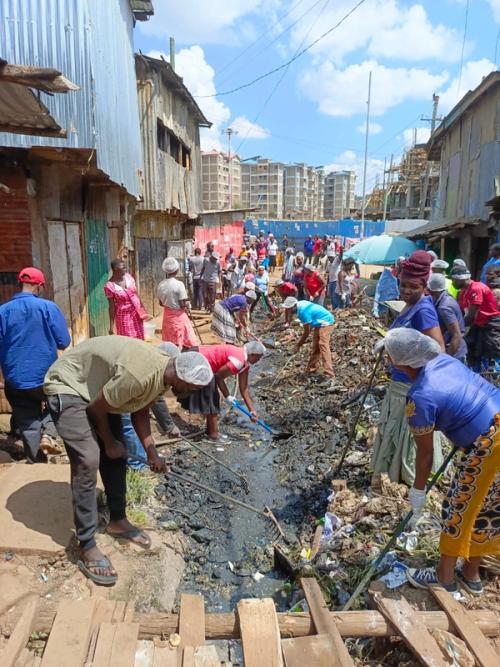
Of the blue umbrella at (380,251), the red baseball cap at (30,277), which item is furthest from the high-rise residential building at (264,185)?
the red baseball cap at (30,277)

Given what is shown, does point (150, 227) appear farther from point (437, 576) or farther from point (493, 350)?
point (437, 576)

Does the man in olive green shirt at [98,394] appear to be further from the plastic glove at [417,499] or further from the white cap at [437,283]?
the white cap at [437,283]

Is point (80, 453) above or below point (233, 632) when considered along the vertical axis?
above

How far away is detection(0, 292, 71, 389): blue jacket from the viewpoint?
4.47m

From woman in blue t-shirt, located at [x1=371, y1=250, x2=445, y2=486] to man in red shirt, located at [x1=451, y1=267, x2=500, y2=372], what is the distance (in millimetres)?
2117

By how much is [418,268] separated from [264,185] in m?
96.8

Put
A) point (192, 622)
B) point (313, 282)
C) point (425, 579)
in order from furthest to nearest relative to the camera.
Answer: point (313, 282) → point (425, 579) → point (192, 622)

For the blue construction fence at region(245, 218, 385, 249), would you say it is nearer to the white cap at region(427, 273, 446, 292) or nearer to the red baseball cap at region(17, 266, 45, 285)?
the white cap at region(427, 273, 446, 292)

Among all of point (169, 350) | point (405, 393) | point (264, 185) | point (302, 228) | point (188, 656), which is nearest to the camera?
point (188, 656)

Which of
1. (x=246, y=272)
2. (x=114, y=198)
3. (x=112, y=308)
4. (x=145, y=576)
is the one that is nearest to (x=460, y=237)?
(x=246, y=272)

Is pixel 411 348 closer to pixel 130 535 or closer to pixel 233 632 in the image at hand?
pixel 233 632

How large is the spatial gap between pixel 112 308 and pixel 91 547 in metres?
3.69

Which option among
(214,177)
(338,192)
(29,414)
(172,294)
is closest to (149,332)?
(172,294)

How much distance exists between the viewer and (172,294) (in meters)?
6.78
